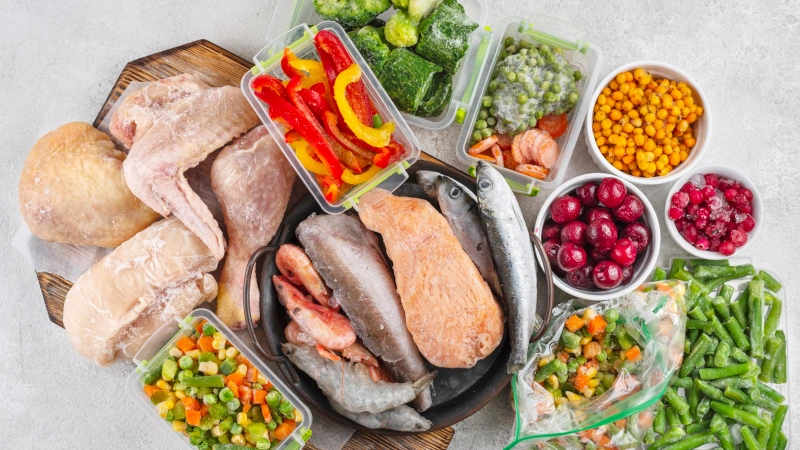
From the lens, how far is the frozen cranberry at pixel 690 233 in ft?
9.76

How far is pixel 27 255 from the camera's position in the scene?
3109mm

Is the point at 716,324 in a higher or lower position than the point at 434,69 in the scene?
lower

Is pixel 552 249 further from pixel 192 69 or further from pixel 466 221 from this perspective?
pixel 192 69

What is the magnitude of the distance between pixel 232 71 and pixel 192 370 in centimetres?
152

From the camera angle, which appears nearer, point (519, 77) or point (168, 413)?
point (168, 413)

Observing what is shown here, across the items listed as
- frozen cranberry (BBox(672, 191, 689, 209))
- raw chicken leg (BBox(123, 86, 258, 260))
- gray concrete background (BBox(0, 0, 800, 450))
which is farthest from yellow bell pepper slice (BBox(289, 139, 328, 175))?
frozen cranberry (BBox(672, 191, 689, 209))

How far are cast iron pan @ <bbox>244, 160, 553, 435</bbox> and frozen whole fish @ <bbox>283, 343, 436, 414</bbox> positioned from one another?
0.27ft

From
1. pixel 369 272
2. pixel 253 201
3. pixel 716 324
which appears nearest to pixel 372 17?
pixel 253 201

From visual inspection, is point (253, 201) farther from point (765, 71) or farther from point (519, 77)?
point (765, 71)

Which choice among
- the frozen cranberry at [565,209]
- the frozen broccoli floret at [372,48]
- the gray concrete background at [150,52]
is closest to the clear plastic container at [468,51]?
the gray concrete background at [150,52]

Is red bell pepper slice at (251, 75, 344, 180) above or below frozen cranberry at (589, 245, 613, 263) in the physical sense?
above

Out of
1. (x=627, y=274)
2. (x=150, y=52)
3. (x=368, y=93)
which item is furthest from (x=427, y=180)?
(x=150, y=52)

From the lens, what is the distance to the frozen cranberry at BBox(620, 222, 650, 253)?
9.41 ft

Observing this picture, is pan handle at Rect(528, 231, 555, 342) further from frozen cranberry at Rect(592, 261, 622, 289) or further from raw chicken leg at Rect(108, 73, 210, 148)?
raw chicken leg at Rect(108, 73, 210, 148)
